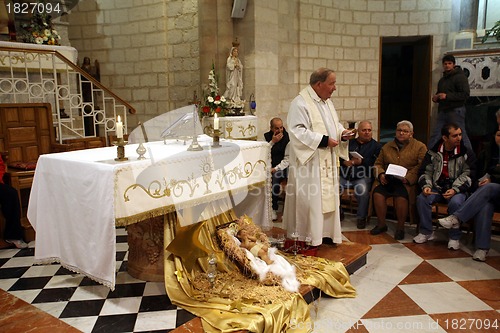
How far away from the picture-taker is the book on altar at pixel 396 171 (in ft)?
16.9

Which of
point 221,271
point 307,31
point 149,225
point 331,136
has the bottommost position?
point 221,271

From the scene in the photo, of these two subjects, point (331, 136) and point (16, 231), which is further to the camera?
point (16, 231)

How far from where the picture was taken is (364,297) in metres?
3.64

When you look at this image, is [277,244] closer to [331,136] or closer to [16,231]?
[331,136]

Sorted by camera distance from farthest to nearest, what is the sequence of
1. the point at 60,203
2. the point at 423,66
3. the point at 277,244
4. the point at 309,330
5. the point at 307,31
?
1. the point at 423,66
2. the point at 307,31
3. the point at 277,244
4. the point at 60,203
5. the point at 309,330

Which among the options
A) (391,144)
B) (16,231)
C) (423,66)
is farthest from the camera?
(423,66)

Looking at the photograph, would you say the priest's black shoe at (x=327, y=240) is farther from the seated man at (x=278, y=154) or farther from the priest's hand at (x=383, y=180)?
the seated man at (x=278, y=154)

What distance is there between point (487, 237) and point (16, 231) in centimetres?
501

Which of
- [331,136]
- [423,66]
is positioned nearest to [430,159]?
[331,136]

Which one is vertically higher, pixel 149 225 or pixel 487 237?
pixel 149 225

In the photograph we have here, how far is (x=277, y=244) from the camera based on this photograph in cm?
414

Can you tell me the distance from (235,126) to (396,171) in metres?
3.08

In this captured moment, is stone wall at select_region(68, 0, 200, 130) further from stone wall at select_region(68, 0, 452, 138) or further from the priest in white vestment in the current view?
the priest in white vestment

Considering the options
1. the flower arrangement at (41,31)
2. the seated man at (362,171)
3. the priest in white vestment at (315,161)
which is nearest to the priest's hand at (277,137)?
the seated man at (362,171)
